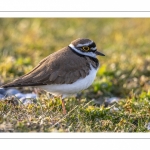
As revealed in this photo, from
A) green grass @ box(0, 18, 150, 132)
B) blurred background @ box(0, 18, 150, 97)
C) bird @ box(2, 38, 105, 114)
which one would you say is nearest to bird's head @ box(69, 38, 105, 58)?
bird @ box(2, 38, 105, 114)

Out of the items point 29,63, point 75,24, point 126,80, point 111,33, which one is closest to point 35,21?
point 75,24

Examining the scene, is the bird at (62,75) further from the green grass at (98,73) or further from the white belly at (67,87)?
the green grass at (98,73)

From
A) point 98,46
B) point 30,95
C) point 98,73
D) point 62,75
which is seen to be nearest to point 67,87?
point 62,75

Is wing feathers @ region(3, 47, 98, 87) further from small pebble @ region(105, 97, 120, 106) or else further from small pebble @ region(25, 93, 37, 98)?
small pebble @ region(105, 97, 120, 106)

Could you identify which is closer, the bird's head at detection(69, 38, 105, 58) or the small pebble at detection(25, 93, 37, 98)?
the bird's head at detection(69, 38, 105, 58)

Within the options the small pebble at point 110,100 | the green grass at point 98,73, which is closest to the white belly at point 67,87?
the green grass at point 98,73

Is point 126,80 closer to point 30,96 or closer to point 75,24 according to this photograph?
point 30,96
